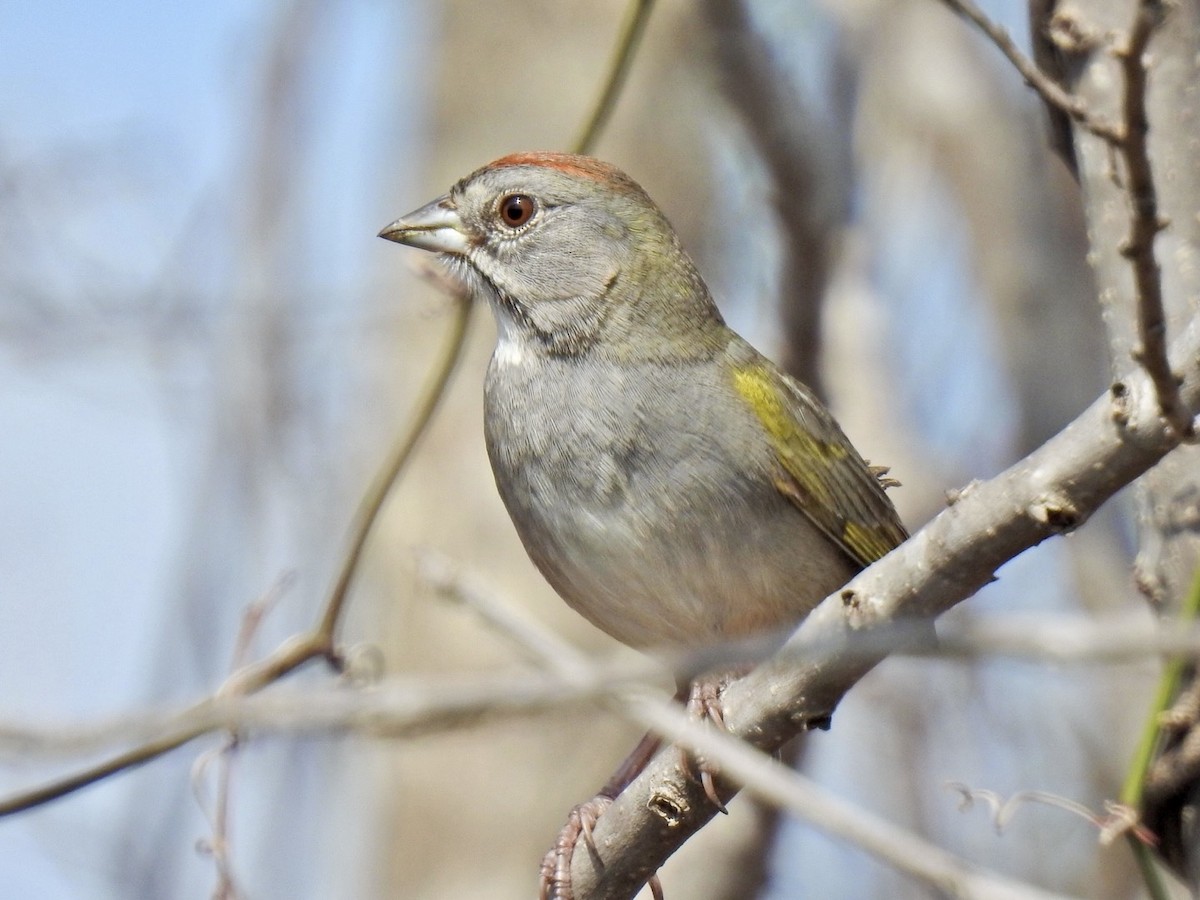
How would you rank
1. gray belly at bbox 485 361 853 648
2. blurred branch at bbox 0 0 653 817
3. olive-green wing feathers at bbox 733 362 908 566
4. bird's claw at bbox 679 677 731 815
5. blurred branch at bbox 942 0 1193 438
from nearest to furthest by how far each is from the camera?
blurred branch at bbox 942 0 1193 438, bird's claw at bbox 679 677 731 815, gray belly at bbox 485 361 853 648, blurred branch at bbox 0 0 653 817, olive-green wing feathers at bbox 733 362 908 566

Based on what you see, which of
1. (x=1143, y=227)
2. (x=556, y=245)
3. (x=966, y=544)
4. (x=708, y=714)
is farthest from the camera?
Result: (x=556, y=245)

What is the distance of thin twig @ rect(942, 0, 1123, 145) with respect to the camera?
7.57 ft

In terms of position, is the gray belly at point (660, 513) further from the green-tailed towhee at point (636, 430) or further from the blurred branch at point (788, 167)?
the blurred branch at point (788, 167)

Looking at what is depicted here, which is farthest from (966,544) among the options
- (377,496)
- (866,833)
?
(377,496)

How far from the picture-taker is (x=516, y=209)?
484 centimetres

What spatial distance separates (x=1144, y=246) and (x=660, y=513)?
1927 mm

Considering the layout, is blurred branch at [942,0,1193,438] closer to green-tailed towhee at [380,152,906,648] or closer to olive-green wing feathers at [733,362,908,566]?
green-tailed towhee at [380,152,906,648]

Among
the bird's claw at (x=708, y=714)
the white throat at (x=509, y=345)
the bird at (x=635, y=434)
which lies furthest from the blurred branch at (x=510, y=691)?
the white throat at (x=509, y=345)

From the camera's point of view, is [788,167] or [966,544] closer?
[966,544]

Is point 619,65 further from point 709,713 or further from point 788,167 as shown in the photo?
point 709,713

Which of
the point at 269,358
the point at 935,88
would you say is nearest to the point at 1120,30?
the point at 935,88

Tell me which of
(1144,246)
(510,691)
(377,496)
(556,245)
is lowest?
(377,496)

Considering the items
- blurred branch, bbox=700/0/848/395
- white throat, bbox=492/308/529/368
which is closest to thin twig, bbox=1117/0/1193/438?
white throat, bbox=492/308/529/368

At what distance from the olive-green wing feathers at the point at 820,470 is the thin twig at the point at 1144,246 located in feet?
6.43
